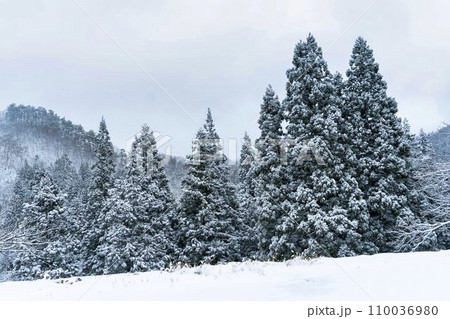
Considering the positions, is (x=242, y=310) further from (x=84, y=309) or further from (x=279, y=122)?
(x=279, y=122)

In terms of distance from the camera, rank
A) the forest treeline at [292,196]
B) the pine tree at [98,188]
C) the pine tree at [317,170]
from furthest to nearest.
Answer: the pine tree at [98,188] < the forest treeline at [292,196] < the pine tree at [317,170]

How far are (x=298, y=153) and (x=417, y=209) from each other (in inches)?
364

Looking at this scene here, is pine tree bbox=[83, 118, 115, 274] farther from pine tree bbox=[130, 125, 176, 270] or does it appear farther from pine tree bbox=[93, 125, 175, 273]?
pine tree bbox=[130, 125, 176, 270]

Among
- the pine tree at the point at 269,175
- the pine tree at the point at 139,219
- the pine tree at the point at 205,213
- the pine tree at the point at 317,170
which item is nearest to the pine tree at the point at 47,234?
the pine tree at the point at 139,219

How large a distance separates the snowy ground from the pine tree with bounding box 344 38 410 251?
1433 centimetres

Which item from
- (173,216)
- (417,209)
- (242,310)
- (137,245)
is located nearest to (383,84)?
(417,209)

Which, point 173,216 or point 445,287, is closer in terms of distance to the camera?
point 445,287

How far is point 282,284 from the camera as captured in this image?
845cm

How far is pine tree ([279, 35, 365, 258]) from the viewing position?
23.0 m

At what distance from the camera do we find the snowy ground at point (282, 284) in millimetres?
6996

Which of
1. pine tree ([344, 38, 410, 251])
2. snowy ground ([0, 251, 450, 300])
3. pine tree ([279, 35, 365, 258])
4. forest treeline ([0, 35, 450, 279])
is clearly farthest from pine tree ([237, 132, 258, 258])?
snowy ground ([0, 251, 450, 300])

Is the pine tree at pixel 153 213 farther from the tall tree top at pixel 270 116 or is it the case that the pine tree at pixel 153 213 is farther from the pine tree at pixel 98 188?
the tall tree top at pixel 270 116

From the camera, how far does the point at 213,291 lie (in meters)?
8.05

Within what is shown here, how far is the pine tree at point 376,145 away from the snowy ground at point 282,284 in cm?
1433
